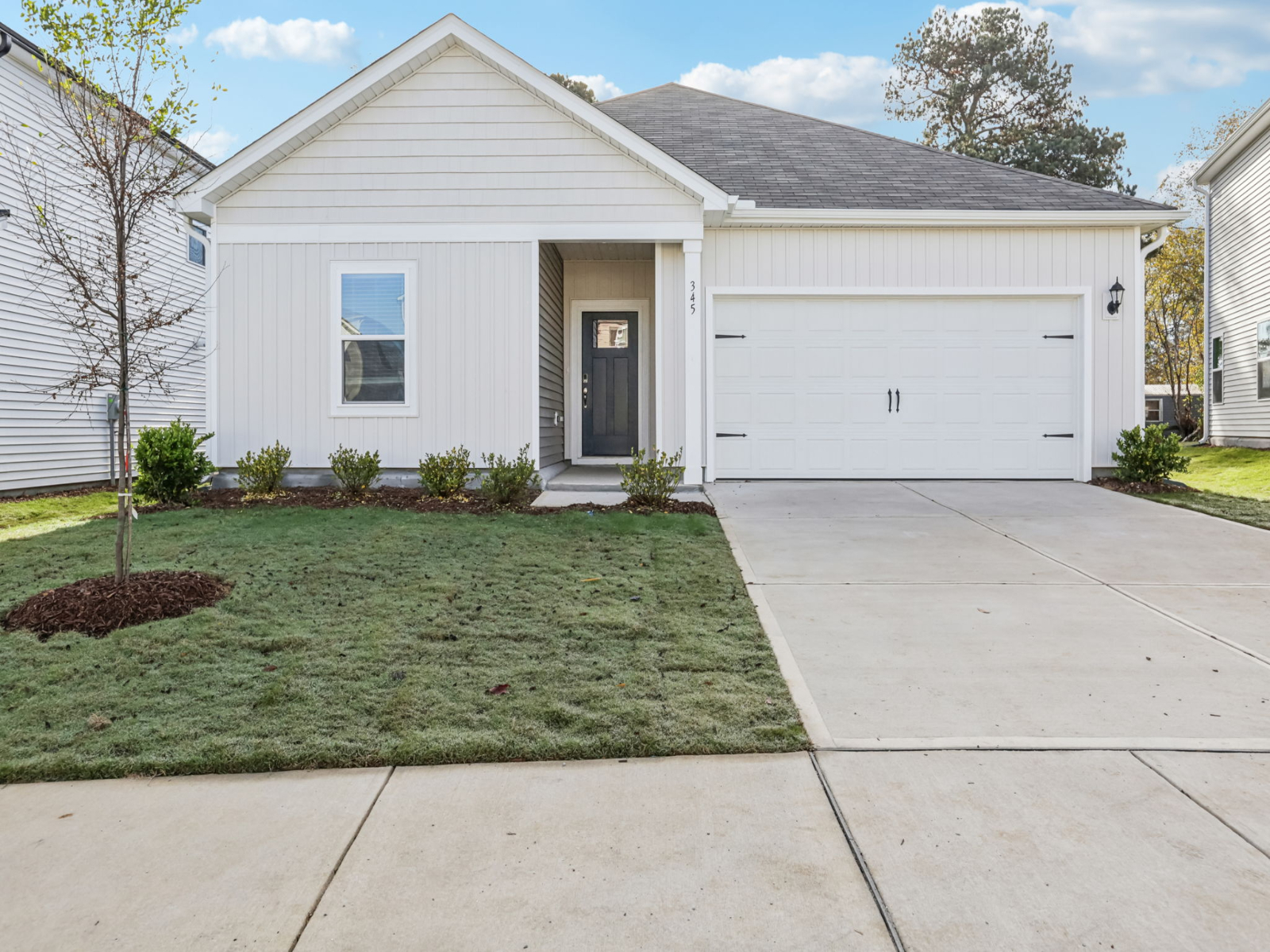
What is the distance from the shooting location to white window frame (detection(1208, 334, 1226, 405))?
1491 cm

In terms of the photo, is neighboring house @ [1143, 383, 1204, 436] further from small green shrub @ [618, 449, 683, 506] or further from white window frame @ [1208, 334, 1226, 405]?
small green shrub @ [618, 449, 683, 506]

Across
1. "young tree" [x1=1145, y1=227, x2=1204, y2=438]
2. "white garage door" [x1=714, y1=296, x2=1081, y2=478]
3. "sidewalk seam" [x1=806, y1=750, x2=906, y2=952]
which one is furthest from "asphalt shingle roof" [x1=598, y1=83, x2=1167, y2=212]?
"young tree" [x1=1145, y1=227, x2=1204, y2=438]

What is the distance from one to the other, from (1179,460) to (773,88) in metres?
40.9

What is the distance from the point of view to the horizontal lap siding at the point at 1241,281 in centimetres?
1356

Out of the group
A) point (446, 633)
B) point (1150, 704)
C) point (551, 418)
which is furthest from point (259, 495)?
point (1150, 704)

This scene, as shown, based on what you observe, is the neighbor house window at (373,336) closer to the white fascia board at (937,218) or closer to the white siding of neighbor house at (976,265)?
the white siding of neighbor house at (976,265)

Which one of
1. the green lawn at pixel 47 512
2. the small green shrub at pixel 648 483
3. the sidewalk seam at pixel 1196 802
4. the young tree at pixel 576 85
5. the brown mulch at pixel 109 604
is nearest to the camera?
the sidewalk seam at pixel 1196 802

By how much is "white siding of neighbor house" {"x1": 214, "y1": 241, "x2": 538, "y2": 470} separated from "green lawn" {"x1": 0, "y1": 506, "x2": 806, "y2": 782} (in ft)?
9.89

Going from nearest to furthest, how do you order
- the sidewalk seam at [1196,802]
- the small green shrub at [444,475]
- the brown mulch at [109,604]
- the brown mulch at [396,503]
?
1. the sidewalk seam at [1196,802]
2. the brown mulch at [109,604]
3. the brown mulch at [396,503]
4. the small green shrub at [444,475]

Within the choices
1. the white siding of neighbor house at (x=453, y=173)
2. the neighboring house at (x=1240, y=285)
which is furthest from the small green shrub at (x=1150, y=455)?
the neighboring house at (x=1240, y=285)

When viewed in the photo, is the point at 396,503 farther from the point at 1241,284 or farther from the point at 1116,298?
the point at 1241,284

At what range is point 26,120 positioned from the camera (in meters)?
9.48

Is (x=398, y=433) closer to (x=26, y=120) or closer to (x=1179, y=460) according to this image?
(x=26, y=120)

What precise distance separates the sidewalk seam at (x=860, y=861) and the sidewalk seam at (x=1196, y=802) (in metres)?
0.95
